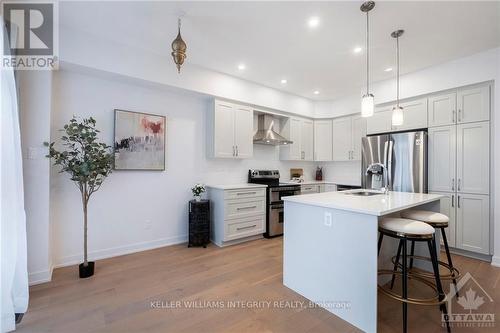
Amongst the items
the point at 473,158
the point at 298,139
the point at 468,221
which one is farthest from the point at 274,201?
the point at 473,158

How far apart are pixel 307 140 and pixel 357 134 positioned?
3.40 feet

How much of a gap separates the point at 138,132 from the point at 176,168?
788 millimetres

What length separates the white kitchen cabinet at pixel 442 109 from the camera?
332cm

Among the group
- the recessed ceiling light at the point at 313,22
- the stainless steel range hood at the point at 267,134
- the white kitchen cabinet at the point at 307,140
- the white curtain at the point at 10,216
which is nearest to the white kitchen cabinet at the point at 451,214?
the white kitchen cabinet at the point at 307,140

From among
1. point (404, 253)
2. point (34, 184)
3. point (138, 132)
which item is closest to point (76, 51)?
point (138, 132)

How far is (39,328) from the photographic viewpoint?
174 centimetres

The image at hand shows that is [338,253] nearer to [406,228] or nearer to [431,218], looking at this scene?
[406,228]

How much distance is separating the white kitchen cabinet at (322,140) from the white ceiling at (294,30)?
1.78 m

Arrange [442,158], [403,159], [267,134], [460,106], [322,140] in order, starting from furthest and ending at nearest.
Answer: [322,140], [267,134], [403,159], [442,158], [460,106]

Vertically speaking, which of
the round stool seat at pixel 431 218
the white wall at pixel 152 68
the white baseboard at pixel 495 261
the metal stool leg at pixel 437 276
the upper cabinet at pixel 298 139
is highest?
the white wall at pixel 152 68

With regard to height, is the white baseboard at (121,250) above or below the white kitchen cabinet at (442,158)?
below

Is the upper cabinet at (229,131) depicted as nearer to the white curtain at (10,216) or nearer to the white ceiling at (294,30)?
the white ceiling at (294,30)

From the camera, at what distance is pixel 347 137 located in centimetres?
489

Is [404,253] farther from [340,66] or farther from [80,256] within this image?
[80,256]
